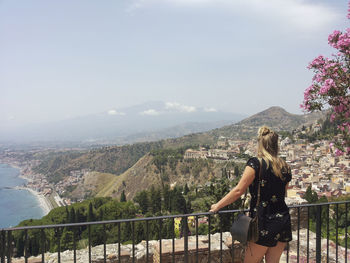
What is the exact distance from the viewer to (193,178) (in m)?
71.9

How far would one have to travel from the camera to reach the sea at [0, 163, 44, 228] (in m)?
71.0

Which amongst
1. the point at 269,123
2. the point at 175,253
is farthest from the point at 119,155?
the point at 175,253

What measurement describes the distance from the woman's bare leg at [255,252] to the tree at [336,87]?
2905 millimetres

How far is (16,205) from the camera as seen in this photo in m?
87.7

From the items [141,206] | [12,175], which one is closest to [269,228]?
[141,206]

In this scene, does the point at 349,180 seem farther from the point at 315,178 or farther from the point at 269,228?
the point at 269,228

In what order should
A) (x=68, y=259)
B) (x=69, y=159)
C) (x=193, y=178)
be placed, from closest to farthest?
(x=68, y=259) → (x=193, y=178) → (x=69, y=159)

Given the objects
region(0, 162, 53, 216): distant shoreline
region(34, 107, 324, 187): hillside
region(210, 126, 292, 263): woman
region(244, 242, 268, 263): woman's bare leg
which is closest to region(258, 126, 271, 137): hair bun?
region(210, 126, 292, 263): woman

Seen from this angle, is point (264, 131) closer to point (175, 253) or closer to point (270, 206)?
point (270, 206)

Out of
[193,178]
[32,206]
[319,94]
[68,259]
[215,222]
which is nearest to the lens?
[319,94]

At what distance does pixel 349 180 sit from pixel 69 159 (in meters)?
128

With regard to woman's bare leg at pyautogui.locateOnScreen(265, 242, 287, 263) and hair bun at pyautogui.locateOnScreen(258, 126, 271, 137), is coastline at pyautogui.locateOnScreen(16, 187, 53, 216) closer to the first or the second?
woman's bare leg at pyautogui.locateOnScreen(265, 242, 287, 263)

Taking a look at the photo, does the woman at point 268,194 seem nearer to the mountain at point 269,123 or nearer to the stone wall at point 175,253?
the stone wall at point 175,253

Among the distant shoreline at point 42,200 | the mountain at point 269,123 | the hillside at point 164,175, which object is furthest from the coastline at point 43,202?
the mountain at point 269,123
